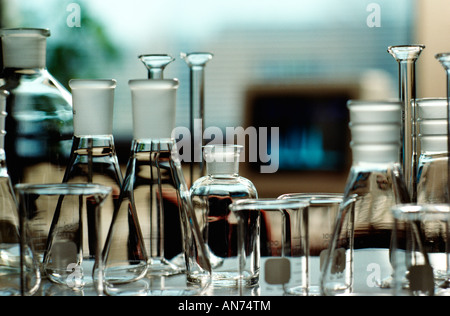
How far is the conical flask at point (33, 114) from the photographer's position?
80 cm

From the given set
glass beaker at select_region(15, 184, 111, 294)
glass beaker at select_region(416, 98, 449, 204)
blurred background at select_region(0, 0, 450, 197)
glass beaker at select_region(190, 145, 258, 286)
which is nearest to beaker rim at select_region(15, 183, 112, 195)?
glass beaker at select_region(15, 184, 111, 294)

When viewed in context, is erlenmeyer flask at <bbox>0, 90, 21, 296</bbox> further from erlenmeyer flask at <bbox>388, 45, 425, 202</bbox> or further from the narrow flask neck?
erlenmeyer flask at <bbox>388, 45, 425, 202</bbox>

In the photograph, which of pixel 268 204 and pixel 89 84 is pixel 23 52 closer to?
pixel 89 84

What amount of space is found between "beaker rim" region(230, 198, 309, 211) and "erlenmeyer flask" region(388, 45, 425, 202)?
18 centimetres

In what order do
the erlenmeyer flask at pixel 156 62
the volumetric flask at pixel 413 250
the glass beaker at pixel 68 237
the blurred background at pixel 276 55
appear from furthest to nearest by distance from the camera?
the blurred background at pixel 276 55 → the erlenmeyer flask at pixel 156 62 → the glass beaker at pixel 68 237 → the volumetric flask at pixel 413 250

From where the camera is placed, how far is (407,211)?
58 centimetres

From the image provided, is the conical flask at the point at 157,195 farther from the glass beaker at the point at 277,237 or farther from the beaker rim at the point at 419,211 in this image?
the beaker rim at the point at 419,211

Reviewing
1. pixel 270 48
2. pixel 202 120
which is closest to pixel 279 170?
pixel 270 48

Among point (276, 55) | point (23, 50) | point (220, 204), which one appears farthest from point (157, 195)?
point (276, 55)

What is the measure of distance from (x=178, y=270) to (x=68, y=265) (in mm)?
126

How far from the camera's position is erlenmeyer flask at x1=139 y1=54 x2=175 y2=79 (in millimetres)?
793

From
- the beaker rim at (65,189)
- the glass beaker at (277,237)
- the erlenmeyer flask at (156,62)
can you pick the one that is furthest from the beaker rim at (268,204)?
the erlenmeyer flask at (156,62)

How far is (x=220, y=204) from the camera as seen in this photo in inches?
29.1

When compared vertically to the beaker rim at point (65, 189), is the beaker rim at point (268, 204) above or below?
below
